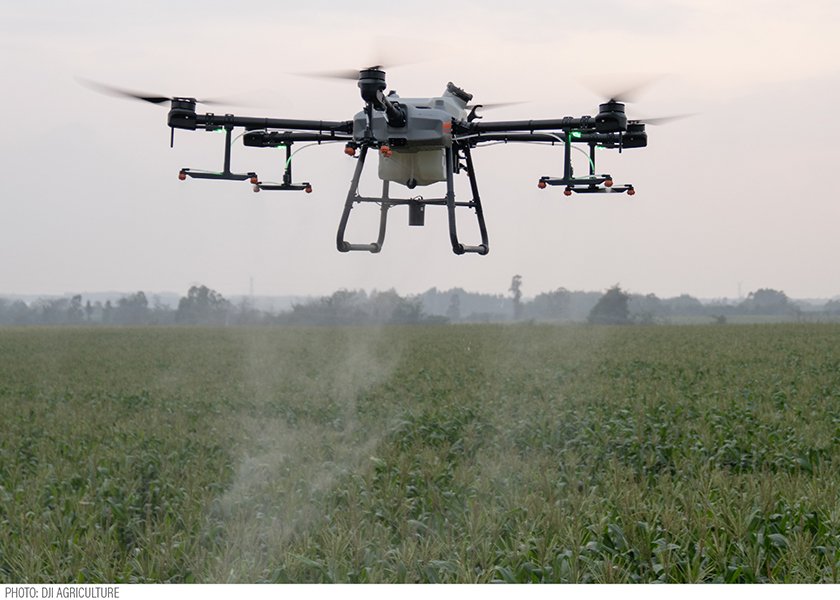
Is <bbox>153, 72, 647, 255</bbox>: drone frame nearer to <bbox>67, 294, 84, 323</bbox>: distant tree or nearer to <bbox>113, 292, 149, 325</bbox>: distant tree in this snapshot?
<bbox>113, 292, 149, 325</bbox>: distant tree

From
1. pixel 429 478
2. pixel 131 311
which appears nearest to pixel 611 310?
pixel 131 311

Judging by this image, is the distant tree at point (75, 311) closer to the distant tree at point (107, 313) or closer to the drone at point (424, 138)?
the distant tree at point (107, 313)

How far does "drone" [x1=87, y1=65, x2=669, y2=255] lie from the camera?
30.9 ft

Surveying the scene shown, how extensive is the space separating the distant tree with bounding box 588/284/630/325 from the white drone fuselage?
56.8 metres

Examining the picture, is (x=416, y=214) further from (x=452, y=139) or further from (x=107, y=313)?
(x=107, y=313)

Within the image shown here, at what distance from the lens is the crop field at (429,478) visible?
8.26 metres

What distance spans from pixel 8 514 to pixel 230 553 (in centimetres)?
334

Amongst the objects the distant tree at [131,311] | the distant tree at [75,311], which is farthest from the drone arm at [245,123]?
the distant tree at [75,311]

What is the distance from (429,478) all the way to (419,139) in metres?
4.65

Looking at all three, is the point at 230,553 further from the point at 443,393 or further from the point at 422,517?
the point at 443,393

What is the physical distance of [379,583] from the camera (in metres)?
7.83

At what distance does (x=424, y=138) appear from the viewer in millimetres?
9773

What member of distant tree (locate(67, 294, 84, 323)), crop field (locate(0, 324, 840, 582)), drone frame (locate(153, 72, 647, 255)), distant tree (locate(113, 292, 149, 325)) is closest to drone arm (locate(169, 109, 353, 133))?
drone frame (locate(153, 72, 647, 255))

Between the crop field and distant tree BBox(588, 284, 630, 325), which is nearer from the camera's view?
the crop field
